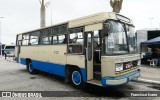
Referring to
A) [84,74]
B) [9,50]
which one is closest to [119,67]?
[84,74]

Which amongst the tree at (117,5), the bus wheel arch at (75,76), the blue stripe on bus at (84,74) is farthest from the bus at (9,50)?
the blue stripe on bus at (84,74)

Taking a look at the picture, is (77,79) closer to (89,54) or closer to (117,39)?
(89,54)

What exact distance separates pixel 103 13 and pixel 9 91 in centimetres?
528

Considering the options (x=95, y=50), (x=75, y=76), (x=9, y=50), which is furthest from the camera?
(x=9, y=50)

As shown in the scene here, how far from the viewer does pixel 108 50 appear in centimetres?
624

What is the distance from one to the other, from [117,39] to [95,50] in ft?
4.16

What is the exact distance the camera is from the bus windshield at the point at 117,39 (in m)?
6.26

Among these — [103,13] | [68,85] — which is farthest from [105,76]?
[68,85]

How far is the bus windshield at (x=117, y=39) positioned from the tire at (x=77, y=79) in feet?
6.67

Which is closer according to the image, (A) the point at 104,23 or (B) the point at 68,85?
(A) the point at 104,23

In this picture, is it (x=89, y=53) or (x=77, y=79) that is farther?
(x=77, y=79)

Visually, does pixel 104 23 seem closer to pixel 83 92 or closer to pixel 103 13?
pixel 103 13

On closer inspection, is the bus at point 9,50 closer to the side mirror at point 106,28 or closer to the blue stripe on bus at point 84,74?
the blue stripe on bus at point 84,74

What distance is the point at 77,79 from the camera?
7.79 metres
